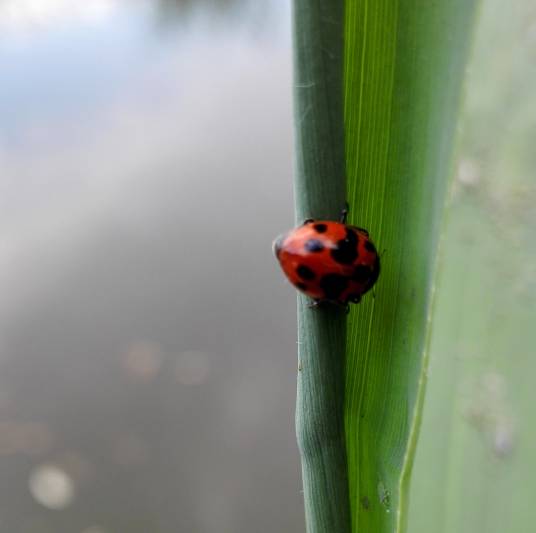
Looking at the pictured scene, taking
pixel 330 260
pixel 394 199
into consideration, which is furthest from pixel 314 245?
pixel 394 199

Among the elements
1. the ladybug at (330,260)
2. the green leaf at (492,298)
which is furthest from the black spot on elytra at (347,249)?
the green leaf at (492,298)

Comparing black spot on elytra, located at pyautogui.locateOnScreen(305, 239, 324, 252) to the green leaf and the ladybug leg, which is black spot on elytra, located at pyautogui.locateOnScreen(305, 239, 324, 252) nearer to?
the ladybug leg

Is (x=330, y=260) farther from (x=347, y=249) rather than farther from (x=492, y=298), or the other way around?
→ (x=492, y=298)

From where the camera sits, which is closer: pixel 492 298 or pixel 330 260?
pixel 492 298

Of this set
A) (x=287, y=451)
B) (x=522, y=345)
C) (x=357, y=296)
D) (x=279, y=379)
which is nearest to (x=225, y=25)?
(x=279, y=379)

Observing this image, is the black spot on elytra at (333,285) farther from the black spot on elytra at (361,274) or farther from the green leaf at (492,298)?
the green leaf at (492,298)

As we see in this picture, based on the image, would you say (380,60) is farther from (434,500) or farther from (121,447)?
(121,447)

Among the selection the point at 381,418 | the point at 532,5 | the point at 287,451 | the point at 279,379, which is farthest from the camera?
the point at 279,379
